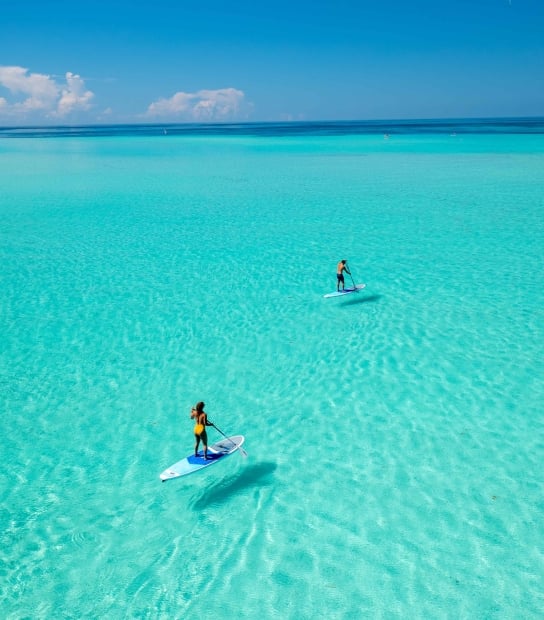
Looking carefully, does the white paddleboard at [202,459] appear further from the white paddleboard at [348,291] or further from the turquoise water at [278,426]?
the white paddleboard at [348,291]

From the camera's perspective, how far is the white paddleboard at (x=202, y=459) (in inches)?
428

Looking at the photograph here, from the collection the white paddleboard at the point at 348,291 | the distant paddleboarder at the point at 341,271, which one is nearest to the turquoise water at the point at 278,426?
the white paddleboard at the point at 348,291

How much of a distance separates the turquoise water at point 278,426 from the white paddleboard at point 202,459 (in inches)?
18.3

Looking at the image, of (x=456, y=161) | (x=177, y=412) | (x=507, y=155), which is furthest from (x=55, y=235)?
(x=507, y=155)

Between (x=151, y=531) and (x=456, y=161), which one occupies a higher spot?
(x=456, y=161)

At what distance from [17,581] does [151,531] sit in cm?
239

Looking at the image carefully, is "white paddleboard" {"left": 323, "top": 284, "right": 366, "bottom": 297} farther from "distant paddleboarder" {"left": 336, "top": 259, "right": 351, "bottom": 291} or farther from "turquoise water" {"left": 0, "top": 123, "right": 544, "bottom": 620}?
"turquoise water" {"left": 0, "top": 123, "right": 544, "bottom": 620}

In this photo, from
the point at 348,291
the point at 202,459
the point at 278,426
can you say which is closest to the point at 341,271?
the point at 348,291

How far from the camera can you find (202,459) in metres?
11.4

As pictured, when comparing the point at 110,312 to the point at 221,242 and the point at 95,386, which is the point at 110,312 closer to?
the point at 95,386

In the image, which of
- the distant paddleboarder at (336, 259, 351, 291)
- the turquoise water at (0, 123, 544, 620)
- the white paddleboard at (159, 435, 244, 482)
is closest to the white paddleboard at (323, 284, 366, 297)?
the distant paddleboarder at (336, 259, 351, 291)

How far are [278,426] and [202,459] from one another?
259 centimetres

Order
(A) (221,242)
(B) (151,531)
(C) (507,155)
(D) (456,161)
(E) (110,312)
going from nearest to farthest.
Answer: (B) (151,531)
(E) (110,312)
(A) (221,242)
(D) (456,161)
(C) (507,155)

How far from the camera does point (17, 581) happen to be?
9.02 meters
